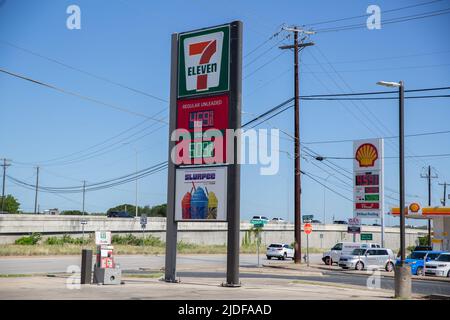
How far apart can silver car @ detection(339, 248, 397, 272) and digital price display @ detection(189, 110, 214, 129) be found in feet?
77.1

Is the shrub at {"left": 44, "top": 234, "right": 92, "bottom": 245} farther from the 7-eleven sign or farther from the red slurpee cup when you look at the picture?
the 7-eleven sign

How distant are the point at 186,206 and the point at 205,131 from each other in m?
2.88

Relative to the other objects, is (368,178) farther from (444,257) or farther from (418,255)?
(444,257)

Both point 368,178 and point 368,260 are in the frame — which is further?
point 368,178

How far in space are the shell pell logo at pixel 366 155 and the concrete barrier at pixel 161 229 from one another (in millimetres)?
16236

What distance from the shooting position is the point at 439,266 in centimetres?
3812

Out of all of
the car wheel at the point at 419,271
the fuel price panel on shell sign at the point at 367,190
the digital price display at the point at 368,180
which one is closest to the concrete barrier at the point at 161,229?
the fuel price panel on shell sign at the point at 367,190

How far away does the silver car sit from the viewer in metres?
42.7

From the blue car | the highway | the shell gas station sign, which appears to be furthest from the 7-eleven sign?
the shell gas station sign

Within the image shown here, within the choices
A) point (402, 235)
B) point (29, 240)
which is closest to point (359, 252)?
point (402, 235)

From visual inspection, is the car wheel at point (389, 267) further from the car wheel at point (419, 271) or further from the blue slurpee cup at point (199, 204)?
the blue slurpee cup at point (199, 204)

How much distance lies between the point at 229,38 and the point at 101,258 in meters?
9.01

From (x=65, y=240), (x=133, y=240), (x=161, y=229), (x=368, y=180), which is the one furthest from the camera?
(x=161, y=229)
